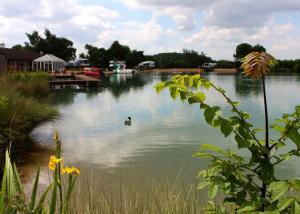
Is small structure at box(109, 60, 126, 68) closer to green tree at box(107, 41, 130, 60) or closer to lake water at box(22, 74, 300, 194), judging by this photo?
green tree at box(107, 41, 130, 60)

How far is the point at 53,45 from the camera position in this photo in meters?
84.4

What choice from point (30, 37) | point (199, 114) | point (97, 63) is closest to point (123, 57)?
point (97, 63)

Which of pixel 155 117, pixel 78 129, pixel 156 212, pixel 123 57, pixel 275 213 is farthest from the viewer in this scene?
pixel 123 57

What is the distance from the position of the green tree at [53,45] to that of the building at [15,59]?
21157mm

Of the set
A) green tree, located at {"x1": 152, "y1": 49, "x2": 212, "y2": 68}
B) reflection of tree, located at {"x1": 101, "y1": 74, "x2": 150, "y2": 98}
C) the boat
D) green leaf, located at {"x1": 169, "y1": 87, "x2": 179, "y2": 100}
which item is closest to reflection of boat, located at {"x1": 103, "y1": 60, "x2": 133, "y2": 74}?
the boat

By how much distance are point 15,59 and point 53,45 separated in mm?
31677

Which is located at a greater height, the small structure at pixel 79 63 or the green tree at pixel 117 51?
the green tree at pixel 117 51

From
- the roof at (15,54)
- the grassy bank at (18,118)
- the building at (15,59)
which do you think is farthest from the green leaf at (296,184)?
the roof at (15,54)

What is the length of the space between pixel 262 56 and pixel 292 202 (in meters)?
0.72

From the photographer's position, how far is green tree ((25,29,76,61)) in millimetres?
84188

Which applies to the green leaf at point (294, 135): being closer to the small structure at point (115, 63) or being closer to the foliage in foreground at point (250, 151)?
the foliage in foreground at point (250, 151)

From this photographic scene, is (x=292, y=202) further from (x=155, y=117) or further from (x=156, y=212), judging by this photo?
(x=155, y=117)

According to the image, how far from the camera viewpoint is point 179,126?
14.9 metres

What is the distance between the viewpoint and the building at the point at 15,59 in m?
49.0
